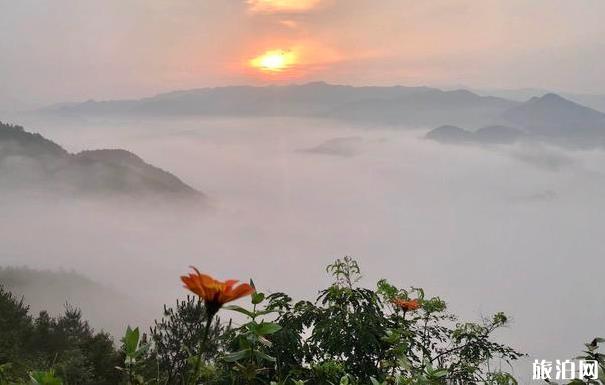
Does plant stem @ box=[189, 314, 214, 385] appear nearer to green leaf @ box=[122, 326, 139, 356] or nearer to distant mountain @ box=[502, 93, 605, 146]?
green leaf @ box=[122, 326, 139, 356]

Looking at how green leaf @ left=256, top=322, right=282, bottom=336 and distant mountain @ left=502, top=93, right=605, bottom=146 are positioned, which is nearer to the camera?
green leaf @ left=256, top=322, right=282, bottom=336

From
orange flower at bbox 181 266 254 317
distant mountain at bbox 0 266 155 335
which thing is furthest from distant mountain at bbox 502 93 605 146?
orange flower at bbox 181 266 254 317

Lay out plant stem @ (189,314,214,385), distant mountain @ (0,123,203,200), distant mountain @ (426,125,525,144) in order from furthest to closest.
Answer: distant mountain @ (426,125,525,144) → distant mountain @ (0,123,203,200) → plant stem @ (189,314,214,385)

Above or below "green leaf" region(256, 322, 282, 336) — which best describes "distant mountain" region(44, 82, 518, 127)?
above

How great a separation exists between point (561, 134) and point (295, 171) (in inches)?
2399

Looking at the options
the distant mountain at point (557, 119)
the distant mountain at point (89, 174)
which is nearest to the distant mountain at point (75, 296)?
the distant mountain at point (89, 174)

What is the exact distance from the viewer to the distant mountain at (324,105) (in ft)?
406

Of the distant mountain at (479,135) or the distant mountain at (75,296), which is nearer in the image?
the distant mountain at (75,296)

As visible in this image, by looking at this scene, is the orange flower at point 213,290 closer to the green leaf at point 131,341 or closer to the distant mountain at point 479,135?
the green leaf at point 131,341

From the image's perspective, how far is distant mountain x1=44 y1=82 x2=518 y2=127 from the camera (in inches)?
4870

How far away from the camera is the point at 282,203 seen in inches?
4486

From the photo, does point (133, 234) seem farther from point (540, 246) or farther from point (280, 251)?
point (540, 246)

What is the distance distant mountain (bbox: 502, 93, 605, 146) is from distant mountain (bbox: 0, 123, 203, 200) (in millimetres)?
77605

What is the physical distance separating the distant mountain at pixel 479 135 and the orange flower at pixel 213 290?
119 metres
